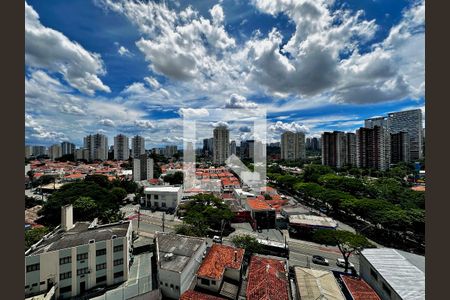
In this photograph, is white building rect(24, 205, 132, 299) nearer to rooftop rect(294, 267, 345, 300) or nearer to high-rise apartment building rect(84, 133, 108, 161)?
rooftop rect(294, 267, 345, 300)

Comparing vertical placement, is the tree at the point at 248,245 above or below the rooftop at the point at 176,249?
below

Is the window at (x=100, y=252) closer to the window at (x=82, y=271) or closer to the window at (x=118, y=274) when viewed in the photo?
the window at (x=82, y=271)

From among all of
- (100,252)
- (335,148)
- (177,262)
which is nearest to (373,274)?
(177,262)

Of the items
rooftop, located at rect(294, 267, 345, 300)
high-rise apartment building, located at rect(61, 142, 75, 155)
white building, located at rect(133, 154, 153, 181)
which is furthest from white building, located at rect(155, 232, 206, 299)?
high-rise apartment building, located at rect(61, 142, 75, 155)

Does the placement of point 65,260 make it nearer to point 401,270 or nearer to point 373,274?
point 373,274

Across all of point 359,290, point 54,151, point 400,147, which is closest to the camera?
point 359,290

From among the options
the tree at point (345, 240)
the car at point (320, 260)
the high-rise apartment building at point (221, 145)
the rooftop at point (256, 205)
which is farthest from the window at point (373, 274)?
the high-rise apartment building at point (221, 145)
